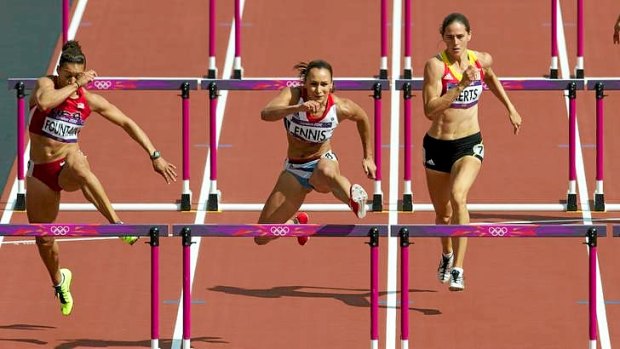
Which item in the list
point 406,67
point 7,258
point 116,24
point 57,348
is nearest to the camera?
point 57,348

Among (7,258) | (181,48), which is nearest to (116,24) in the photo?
(181,48)

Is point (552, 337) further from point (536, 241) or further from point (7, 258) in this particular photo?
point (7, 258)

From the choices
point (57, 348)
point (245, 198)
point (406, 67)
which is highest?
point (406, 67)

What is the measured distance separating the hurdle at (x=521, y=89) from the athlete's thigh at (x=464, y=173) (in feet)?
7.80

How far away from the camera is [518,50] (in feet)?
85.6

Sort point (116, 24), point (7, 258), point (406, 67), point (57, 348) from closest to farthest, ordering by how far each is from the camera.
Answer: point (57, 348), point (7, 258), point (406, 67), point (116, 24)

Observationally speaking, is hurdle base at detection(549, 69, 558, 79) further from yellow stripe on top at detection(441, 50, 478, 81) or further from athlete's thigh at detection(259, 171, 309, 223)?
athlete's thigh at detection(259, 171, 309, 223)

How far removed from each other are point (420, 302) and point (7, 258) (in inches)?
148

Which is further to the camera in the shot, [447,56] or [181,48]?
[181,48]

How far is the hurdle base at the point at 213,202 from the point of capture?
917 inches

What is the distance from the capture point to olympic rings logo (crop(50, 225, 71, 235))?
18.9m

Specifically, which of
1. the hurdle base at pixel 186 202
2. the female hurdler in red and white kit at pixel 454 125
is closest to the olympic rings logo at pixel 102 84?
the hurdle base at pixel 186 202

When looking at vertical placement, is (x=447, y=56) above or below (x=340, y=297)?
above

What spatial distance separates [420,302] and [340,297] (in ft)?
2.28
